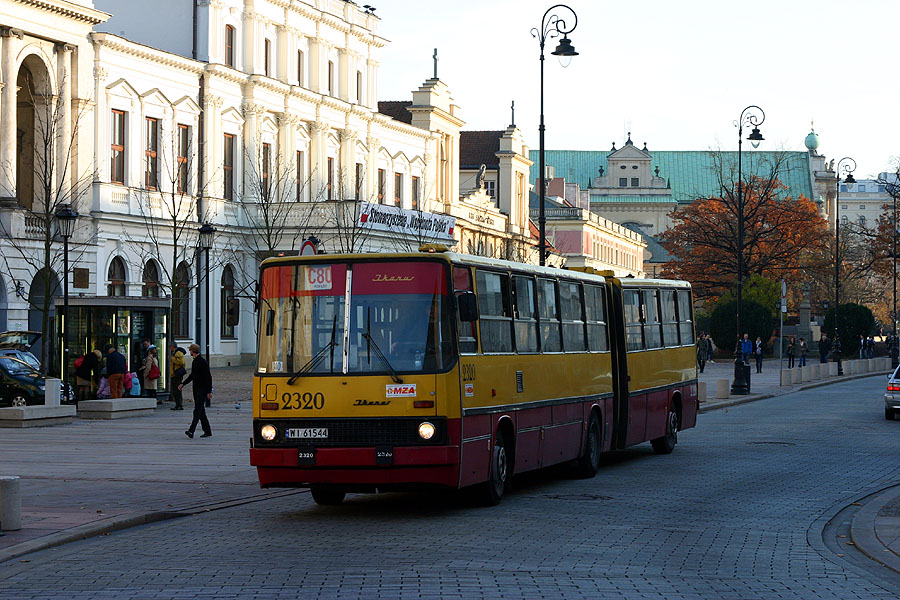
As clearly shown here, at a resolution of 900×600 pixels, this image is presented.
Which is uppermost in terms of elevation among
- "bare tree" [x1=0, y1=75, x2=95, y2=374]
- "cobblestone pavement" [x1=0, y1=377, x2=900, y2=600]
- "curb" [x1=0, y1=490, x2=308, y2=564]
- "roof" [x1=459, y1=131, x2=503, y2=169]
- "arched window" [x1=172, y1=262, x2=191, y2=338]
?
"roof" [x1=459, y1=131, x2=503, y2=169]

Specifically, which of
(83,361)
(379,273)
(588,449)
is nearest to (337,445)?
(379,273)

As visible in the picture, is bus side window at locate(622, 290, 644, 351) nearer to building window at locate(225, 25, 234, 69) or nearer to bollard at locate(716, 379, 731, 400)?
bollard at locate(716, 379, 731, 400)

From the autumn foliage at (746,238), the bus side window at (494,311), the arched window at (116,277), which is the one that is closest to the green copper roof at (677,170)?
the autumn foliage at (746,238)

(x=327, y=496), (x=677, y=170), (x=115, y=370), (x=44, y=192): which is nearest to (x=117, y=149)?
(x=44, y=192)

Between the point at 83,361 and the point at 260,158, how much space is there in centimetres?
3155

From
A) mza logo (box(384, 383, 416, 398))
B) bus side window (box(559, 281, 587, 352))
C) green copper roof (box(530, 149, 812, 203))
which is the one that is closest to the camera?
mza logo (box(384, 383, 416, 398))

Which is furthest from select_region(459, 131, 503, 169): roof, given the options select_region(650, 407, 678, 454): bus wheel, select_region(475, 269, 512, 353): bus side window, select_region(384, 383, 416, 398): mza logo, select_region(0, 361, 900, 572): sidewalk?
select_region(384, 383, 416, 398): mza logo

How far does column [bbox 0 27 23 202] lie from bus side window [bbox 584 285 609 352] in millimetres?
31426

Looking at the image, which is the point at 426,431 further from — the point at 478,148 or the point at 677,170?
the point at 677,170

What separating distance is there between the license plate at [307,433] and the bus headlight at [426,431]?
1005mm

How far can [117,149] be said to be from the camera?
55.3 metres

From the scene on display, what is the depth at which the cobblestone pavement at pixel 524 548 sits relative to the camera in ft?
35.6

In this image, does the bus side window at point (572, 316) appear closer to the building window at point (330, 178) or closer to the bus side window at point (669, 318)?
the bus side window at point (669, 318)

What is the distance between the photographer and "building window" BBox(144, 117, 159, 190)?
188ft
